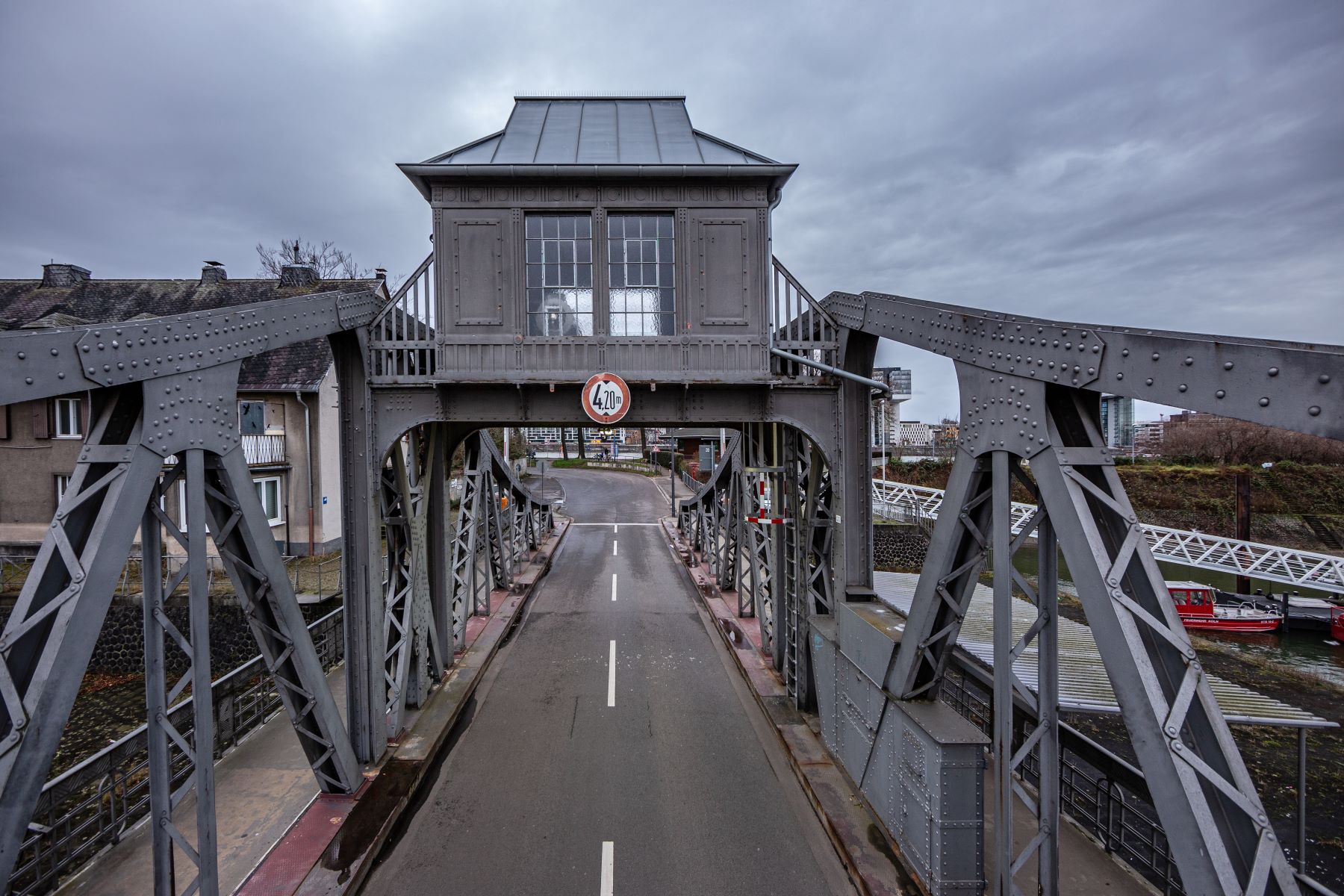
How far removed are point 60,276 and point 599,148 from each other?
3007cm

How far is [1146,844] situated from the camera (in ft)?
18.5

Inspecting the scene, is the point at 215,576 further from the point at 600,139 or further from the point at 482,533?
the point at 600,139

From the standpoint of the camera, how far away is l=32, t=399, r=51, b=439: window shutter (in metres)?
19.0

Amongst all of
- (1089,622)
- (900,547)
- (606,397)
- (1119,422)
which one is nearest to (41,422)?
(606,397)

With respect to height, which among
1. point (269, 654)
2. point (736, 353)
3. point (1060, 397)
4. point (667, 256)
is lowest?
point (269, 654)

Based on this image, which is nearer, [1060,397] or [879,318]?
[1060,397]

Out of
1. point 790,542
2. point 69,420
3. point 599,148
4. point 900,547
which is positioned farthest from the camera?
point 900,547

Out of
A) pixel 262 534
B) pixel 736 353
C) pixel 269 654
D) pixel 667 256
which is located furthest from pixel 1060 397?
pixel 269 654

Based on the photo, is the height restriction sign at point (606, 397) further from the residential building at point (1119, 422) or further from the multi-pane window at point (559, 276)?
the residential building at point (1119, 422)

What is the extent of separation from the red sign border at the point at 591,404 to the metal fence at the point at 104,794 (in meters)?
5.00

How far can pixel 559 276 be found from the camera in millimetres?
8219

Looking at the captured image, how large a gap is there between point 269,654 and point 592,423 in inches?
176

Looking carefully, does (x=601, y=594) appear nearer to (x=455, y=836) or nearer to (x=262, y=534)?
(x=455, y=836)

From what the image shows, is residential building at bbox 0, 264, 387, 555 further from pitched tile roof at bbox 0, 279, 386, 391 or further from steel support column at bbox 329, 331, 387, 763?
steel support column at bbox 329, 331, 387, 763
